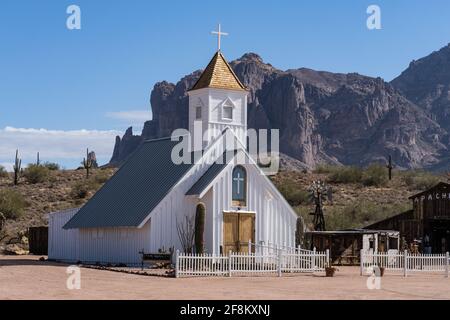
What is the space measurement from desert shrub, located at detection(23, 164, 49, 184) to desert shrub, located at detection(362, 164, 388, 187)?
92.0 feet

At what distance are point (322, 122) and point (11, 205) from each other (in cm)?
13565

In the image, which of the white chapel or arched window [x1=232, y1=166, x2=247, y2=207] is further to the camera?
arched window [x1=232, y1=166, x2=247, y2=207]

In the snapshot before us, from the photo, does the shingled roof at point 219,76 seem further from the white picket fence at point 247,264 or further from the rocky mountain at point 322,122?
the rocky mountain at point 322,122

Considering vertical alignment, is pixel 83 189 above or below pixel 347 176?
below

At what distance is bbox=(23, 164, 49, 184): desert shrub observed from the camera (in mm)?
76875

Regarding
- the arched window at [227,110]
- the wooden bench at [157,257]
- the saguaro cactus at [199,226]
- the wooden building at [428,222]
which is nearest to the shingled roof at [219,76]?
the arched window at [227,110]

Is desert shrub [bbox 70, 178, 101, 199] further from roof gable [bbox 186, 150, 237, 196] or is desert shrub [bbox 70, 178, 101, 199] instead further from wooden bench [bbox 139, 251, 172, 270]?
wooden bench [bbox 139, 251, 172, 270]

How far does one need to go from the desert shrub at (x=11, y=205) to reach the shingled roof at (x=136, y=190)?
70.9 feet

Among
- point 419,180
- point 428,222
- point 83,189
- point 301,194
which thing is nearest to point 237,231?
point 428,222

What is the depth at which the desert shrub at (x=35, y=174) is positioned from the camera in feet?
252

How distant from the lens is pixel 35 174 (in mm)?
77125

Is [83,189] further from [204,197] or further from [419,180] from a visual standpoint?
[204,197]

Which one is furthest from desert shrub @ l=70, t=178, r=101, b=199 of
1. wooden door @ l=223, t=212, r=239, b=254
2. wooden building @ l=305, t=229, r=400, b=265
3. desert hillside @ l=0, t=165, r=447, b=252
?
wooden door @ l=223, t=212, r=239, b=254
